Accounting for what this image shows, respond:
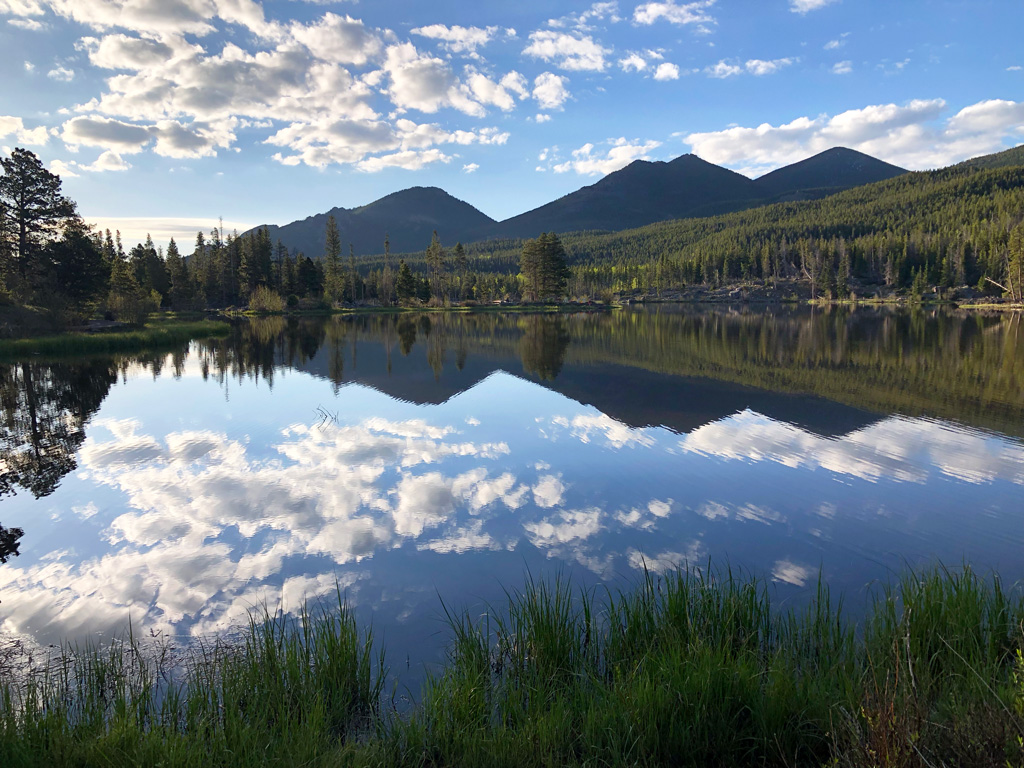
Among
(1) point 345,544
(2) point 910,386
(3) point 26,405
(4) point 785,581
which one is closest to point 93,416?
(3) point 26,405

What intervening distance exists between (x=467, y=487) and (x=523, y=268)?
101154mm

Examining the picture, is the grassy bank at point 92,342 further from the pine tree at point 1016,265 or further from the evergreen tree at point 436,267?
the pine tree at point 1016,265

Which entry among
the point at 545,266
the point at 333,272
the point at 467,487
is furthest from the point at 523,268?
the point at 467,487

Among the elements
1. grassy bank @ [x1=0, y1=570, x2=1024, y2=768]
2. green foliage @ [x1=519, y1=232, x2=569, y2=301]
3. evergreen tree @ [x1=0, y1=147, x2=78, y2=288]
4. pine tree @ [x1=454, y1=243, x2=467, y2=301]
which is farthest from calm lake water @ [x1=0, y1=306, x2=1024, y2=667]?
pine tree @ [x1=454, y1=243, x2=467, y2=301]

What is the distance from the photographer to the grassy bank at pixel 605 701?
394cm

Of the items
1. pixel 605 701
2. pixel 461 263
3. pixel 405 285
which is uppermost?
pixel 461 263

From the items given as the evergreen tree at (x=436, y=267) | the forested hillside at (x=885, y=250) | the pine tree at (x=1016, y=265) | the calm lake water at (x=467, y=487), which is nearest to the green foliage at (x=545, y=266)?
the evergreen tree at (x=436, y=267)

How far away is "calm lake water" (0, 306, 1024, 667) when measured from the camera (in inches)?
329

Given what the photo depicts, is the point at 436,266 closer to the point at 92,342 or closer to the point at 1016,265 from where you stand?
the point at 92,342

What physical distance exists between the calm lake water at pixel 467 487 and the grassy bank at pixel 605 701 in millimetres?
1387

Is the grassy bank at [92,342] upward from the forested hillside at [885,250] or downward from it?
downward

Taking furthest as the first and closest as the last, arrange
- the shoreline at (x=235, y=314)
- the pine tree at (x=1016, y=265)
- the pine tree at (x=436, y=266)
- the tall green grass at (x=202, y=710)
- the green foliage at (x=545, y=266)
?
the pine tree at (x=436, y=266)
the green foliage at (x=545, y=266)
the pine tree at (x=1016, y=265)
the shoreline at (x=235, y=314)
the tall green grass at (x=202, y=710)

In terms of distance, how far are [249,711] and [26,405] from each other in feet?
78.2

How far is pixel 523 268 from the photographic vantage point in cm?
11081
